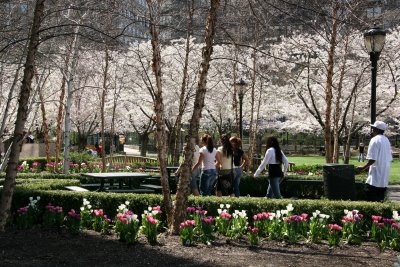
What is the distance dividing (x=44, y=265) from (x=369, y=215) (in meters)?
4.19

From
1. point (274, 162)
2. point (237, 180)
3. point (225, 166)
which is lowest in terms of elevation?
point (237, 180)

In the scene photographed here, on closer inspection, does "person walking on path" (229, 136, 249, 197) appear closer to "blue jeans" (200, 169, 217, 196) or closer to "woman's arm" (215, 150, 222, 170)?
"woman's arm" (215, 150, 222, 170)

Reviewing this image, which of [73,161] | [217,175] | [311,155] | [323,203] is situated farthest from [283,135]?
[323,203]

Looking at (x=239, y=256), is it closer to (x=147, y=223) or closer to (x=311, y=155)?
(x=147, y=223)

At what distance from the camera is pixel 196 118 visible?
618 centimetres

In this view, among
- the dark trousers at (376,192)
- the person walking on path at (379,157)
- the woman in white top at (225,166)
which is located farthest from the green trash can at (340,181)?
the woman in white top at (225,166)

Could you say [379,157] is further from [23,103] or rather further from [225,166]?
A: [23,103]

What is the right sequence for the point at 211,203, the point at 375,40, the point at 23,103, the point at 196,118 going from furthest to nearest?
the point at 375,40 → the point at 211,203 → the point at 196,118 → the point at 23,103

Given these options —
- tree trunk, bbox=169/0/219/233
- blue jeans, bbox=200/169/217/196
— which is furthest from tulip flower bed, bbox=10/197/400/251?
blue jeans, bbox=200/169/217/196

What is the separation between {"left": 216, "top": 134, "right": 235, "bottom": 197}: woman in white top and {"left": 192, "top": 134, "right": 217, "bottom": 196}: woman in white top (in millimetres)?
120

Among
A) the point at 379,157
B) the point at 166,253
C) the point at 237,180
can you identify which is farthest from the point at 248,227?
the point at 237,180

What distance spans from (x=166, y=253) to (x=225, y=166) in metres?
4.86

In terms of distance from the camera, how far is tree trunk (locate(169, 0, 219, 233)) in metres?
6.08

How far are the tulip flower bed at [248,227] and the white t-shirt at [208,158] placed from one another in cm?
348
